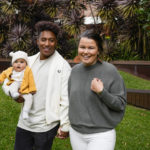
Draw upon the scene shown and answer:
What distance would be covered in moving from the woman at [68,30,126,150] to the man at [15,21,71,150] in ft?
0.89

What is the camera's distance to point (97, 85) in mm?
2277

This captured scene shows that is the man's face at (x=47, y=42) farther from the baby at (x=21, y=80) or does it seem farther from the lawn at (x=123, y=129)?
the lawn at (x=123, y=129)

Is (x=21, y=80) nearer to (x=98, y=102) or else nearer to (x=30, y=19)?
(x=98, y=102)

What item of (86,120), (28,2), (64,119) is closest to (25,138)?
(64,119)

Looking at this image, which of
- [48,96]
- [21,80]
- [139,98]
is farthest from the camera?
[139,98]

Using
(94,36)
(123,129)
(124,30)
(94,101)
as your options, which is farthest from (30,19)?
(94,101)

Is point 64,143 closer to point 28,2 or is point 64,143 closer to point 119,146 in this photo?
point 119,146

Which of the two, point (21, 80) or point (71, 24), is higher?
point (71, 24)

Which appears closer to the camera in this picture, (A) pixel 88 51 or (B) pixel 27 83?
(A) pixel 88 51

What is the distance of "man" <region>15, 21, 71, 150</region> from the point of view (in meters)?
2.73

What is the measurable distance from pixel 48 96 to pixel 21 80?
1.11 feet

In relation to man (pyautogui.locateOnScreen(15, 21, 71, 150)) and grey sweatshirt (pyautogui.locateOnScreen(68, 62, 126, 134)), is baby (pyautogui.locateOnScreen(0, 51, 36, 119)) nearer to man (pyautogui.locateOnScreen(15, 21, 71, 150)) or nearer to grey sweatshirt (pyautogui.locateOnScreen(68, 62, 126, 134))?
man (pyautogui.locateOnScreen(15, 21, 71, 150))

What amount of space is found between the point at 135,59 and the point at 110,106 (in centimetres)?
1025

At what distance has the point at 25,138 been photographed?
286 cm
